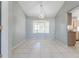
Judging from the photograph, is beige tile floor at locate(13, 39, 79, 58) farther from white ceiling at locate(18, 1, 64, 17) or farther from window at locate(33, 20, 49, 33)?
window at locate(33, 20, 49, 33)

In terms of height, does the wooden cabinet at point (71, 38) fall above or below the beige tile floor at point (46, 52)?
above

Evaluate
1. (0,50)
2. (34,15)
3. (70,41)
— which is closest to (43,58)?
(0,50)

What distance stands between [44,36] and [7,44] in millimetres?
12532

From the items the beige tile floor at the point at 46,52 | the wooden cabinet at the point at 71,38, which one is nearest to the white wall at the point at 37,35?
the wooden cabinet at the point at 71,38

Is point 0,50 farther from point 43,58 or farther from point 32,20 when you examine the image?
point 32,20

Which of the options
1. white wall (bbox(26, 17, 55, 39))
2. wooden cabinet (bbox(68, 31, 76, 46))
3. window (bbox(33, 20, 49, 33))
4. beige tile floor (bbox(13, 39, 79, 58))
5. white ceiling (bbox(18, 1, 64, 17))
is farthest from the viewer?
window (bbox(33, 20, 49, 33))

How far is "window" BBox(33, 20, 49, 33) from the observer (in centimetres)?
1398

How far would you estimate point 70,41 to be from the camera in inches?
312

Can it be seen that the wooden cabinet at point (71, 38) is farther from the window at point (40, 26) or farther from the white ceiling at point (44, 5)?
the window at point (40, 26)

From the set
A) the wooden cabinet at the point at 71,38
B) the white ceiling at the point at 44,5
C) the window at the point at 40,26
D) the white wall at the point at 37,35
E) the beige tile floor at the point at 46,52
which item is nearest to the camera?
the beige tile floor at the point at 46,52

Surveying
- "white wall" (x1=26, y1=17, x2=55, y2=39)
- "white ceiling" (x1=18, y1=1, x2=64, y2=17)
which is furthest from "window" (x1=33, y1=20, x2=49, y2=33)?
"white ceiling" (x1=18, y1=1, x2=64, y2=17)

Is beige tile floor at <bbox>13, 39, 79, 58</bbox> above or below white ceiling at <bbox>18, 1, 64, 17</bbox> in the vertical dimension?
below

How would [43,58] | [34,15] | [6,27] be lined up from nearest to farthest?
1. [6,27]
2. [43,58]
3. [34,15]

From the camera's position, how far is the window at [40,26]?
45.9ft
